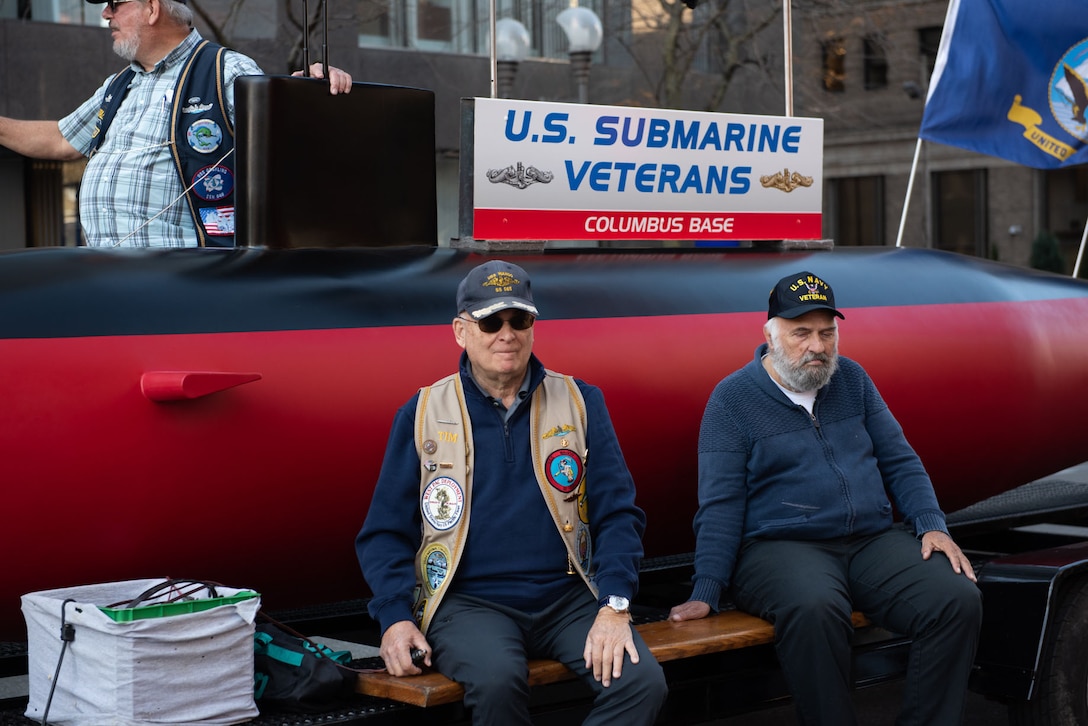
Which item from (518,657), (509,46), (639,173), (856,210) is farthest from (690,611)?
(856,210)

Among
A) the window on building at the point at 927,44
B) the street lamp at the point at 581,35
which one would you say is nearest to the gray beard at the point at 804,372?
the street lamp at the point at 581,35

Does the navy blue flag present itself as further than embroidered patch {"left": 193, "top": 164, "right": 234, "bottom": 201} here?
Yes

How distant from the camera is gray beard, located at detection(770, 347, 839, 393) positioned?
446cm

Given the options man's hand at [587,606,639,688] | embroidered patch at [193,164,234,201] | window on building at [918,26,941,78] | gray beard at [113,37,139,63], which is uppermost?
window on building at [918,26,941,78]

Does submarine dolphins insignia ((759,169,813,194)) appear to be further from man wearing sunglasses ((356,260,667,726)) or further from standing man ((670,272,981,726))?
man wearing sunglasses ((356,260,667,726))

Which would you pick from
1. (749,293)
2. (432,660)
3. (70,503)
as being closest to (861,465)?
(749,293)

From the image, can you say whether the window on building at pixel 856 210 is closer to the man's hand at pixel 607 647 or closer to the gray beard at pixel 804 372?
the gray beard at pixel 804 372

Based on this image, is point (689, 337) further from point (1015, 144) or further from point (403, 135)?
point (1015, 144)

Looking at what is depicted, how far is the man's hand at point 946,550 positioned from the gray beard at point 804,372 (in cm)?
58

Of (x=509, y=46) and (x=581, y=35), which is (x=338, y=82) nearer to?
(x=509, y=46)

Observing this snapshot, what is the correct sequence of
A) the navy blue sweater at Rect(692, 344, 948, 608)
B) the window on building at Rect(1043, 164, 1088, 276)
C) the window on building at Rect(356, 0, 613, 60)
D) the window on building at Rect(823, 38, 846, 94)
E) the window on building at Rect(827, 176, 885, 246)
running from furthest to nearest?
the window on building at Rect(827, 176, 885, 246)
the window on building at Rect(1043, 164, 1088, 276)
the window on building at Rect(823, 38, 846, 94)
the window on building at Rect(356, 0, 613, 60)
the navy blue sweater at Rect(692, 344, 948, 608)

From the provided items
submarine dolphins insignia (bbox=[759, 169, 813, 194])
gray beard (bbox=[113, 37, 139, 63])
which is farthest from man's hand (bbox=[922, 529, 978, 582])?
gray beard (bbox=[113, 37, 139, 63])

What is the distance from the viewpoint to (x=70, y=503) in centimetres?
376

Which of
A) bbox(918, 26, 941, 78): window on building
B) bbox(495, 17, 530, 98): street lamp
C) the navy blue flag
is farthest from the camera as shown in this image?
bbox(918, 26, 941, 78): window on building
